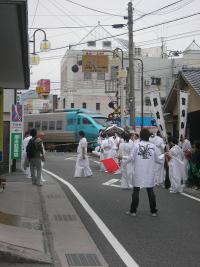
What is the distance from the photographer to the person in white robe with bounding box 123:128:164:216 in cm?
1141

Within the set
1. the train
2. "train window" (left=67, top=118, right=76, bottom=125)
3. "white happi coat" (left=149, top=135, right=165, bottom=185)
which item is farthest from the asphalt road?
"train window" (left=67, top=118, right=76, bottom=125)

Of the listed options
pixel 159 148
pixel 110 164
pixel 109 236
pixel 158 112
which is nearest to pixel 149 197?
pixel 109 236

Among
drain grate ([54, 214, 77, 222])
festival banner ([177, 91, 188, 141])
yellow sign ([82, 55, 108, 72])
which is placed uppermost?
yellow sign ([82, 55, 108, 72])

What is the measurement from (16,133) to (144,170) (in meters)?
11.6

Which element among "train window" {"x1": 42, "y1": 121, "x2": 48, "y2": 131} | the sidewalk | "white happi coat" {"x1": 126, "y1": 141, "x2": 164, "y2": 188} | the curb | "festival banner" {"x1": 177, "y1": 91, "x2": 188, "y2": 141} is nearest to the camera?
the curb

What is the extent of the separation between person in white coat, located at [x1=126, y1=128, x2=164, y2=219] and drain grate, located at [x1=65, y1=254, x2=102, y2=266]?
3.62 m

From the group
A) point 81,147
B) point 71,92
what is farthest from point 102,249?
point 71,92

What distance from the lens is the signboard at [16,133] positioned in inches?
864

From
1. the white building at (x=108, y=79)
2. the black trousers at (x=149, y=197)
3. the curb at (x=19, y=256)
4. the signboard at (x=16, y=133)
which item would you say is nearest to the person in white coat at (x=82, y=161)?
the signboard at (x=16, y=133)

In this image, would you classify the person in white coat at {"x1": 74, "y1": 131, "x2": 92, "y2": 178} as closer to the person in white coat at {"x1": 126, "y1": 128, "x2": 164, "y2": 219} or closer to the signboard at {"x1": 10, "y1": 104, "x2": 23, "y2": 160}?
the signboard at {"x1": 10, "y1": 104, "x2": 23, "y2": 160}

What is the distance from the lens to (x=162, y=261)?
7.63 meters

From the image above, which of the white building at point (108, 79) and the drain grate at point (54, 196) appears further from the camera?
the white building at point (108, 79)

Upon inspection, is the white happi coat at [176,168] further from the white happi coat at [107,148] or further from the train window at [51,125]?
the train window at [51,125]

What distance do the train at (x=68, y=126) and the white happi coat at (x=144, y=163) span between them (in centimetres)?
3367
